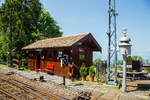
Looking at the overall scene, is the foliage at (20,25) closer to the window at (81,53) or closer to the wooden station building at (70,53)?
the wooden station building at (70,53)

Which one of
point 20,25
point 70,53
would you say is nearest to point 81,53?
point 70,53

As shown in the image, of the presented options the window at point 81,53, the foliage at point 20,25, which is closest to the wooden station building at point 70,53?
the window at point 81,53

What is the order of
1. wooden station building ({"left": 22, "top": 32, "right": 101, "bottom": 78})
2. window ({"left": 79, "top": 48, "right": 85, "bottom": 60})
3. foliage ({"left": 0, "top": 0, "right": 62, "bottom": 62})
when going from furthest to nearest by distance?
foliage ({"left": 0, "top": 0, "right": 62, "bottom": 62}) → window ({"left": 79, "top": 48, "right": 85, "bottom": 60}) → wooden station building ({"left": 22, "top": 32, "right": 101, "bottom": 78})

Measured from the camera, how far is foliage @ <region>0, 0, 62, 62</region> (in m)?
21.1

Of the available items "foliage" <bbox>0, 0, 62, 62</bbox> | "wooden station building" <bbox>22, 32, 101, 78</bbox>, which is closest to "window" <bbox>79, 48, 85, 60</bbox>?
"wooden station building" <bbox>22, 32, 101, 78</bbox>

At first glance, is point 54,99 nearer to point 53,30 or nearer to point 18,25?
point 18,25

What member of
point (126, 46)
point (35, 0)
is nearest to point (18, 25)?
point (35, 0)

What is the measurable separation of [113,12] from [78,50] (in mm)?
4943

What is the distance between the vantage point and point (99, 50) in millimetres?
13453

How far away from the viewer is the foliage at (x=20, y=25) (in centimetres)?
2111

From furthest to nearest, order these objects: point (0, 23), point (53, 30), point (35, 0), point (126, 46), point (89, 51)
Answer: point (53, 30), point (35, 0), point (0, 23), point (89, 51), point (126, 46)

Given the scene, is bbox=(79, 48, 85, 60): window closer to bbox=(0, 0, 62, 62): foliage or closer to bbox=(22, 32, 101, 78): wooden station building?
bbox=(22, 32, 101, 78): wooden station building

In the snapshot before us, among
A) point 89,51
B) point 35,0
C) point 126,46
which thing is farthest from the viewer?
point 35,0

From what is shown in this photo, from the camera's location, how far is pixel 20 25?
72.6ft
